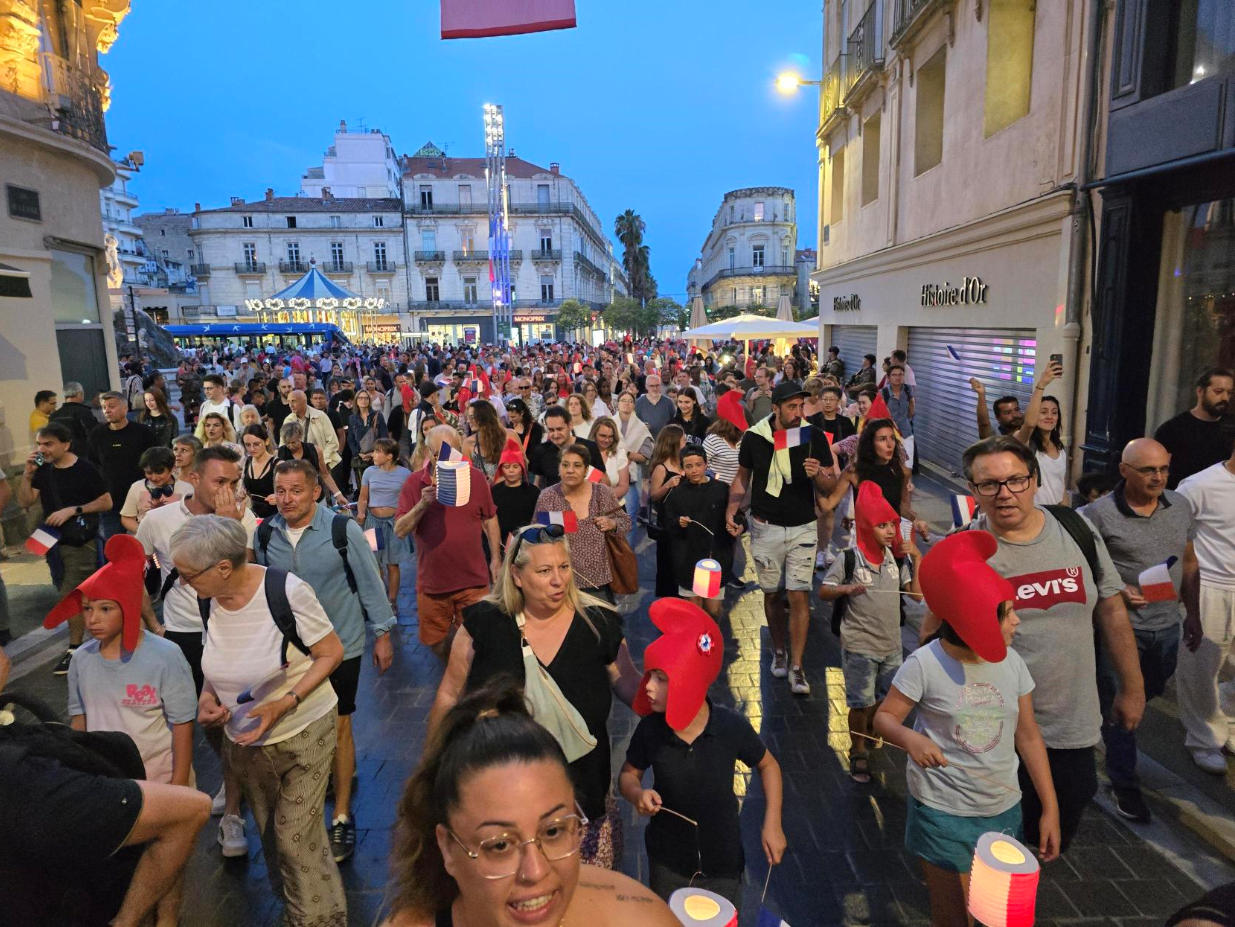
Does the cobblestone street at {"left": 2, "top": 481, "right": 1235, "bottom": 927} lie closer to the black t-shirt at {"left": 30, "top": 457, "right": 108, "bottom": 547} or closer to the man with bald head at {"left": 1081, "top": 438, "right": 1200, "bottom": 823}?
the man with bald head at {"left": 1081, "top": 438, "right": 1200, "bottom": 823}

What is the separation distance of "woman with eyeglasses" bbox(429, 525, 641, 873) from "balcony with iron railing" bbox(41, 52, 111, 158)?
1303cm

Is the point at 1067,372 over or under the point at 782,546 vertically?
over

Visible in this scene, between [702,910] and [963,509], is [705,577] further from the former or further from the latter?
[702,910]

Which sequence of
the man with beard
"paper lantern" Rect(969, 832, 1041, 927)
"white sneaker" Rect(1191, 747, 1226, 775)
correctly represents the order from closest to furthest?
"paper lantern" Rect(969, 832, 1041, 927) < "white sneaker" Rect(1191, 747, 1226, 775) < the man with beard

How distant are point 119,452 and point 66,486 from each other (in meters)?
1.22

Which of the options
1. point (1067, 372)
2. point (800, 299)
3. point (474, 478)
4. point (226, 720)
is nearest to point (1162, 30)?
point (1067, 372)

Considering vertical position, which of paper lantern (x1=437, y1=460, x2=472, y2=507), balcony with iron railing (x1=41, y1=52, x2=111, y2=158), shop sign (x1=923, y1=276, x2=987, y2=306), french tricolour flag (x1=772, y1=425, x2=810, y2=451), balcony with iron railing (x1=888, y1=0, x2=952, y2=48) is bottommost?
paper lantern (x1=437, y1=460, x2=472, y2=507)

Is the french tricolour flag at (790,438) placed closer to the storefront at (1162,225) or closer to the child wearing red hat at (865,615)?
the child wearing red hat at (865,615)

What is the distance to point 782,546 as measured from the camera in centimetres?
544

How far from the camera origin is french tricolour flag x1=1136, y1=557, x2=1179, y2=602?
11.4 feet

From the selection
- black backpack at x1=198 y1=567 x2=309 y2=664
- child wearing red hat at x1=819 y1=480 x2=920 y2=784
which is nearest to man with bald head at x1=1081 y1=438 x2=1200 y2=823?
child wearing red hat at x1=819 y1=480 x2=920 y2=784

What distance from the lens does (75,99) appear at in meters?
12.2

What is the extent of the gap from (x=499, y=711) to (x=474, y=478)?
10.8ft

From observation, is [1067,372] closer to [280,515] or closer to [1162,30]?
[1162,30]
